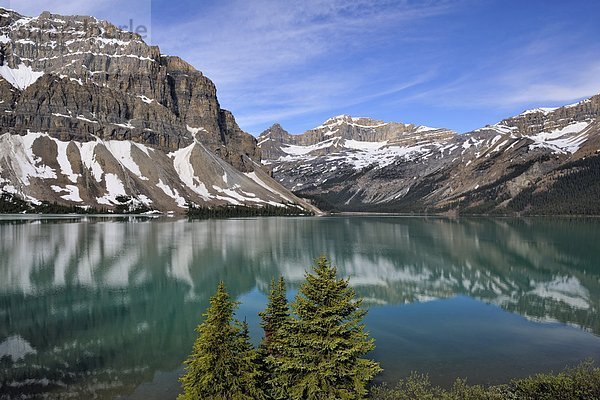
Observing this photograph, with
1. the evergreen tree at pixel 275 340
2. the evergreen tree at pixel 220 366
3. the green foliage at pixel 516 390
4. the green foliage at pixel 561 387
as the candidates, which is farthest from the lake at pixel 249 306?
the evergreen tree at pixel 220 366

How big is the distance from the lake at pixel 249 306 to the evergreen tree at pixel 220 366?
5.80 m

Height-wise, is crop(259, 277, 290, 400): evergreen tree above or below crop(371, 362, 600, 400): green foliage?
above

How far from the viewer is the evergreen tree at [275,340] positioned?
60.0 feet

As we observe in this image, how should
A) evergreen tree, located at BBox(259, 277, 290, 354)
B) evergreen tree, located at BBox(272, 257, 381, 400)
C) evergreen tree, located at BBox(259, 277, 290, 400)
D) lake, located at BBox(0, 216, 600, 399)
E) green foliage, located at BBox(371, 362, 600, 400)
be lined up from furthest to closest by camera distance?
lake, located at BBox(0, 216, 600, 399) < evergreen tree, located at BBox(259, 277, 290, 354) < green foliage, located at BBox(371, 362, 600, 400) < evergreen tree, located at BBox(259, 277, 290, 400) < evergreen tree, located at BBox(272, 257, 381, 400)

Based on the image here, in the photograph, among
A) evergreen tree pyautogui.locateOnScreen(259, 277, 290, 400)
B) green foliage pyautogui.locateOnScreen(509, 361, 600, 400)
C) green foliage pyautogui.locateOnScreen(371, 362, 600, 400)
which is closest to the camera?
evergreen tree pyautogui.locateOnScreen(259, 277, 290, 400)

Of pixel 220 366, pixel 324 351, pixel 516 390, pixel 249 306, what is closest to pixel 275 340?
pixel 324 351

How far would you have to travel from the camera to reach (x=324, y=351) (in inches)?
704

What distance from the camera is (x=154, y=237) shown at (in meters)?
99.2

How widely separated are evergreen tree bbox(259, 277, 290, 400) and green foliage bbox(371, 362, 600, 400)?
15.6ft

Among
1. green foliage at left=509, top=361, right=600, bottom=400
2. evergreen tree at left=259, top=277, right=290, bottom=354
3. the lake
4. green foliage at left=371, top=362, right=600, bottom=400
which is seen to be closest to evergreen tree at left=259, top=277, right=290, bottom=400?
evergreen tree at left=259, top=277, right=290, bottom=354

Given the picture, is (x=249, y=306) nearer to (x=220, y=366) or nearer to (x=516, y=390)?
(x=220, y=366)

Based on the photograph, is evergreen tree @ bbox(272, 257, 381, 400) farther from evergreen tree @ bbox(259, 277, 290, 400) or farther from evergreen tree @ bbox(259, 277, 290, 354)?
evergreen tree @ bbox(259, 277, 290, 354)

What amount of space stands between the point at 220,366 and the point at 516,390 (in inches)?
521

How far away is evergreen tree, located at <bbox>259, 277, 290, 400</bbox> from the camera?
1830cm
